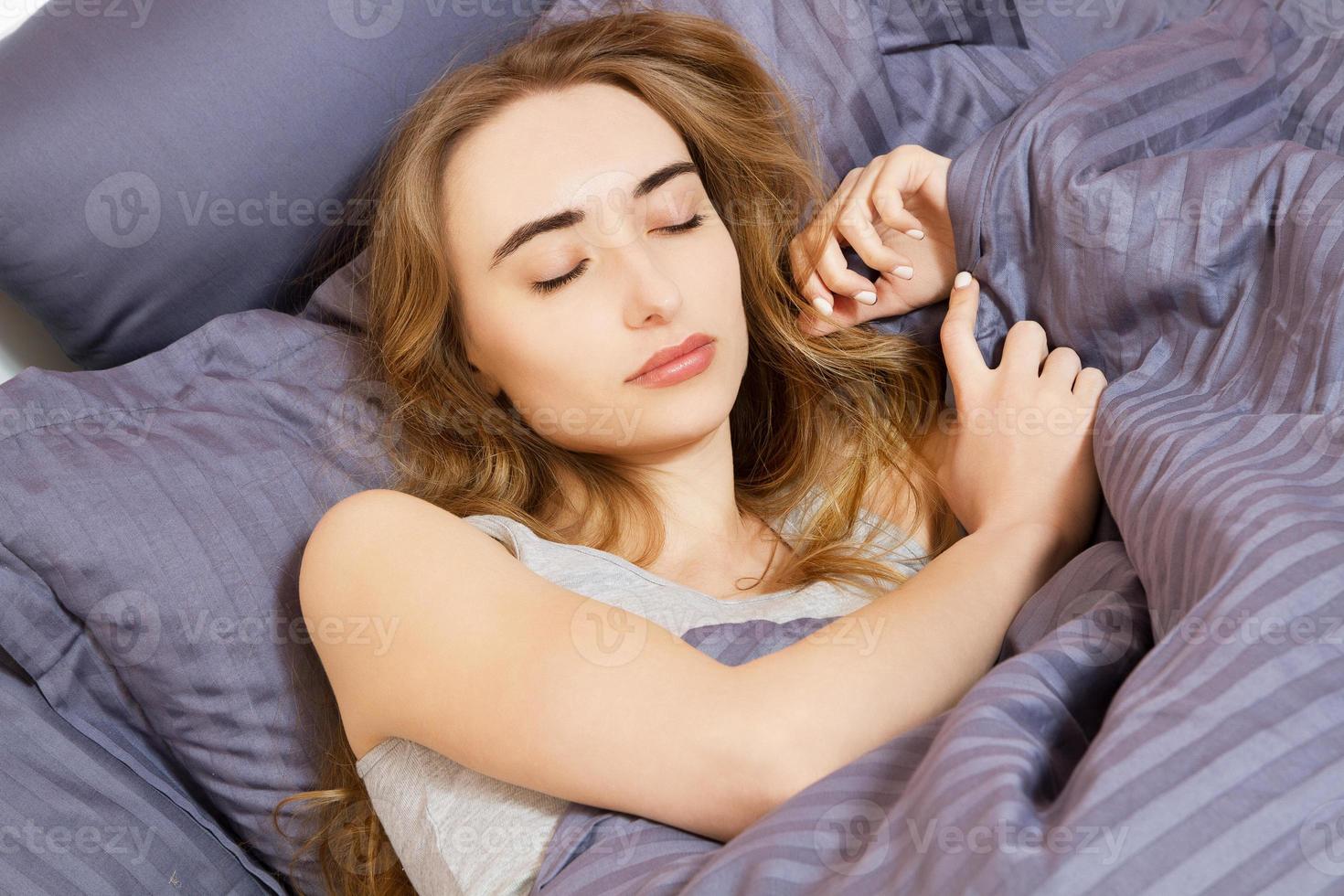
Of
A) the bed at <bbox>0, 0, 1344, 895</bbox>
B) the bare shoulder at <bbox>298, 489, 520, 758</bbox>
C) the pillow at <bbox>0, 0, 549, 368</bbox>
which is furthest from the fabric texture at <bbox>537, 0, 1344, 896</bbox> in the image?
the pillow at <bbox>0, 0, 549, 368</bbox>

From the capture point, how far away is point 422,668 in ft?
3.33

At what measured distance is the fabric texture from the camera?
707 mm

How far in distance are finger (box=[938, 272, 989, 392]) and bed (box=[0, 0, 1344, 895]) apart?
3cm

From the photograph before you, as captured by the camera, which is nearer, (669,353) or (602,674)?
(602,674)

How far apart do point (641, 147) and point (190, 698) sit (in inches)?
30.8

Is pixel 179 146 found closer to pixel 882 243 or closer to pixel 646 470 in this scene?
pixel 646 470

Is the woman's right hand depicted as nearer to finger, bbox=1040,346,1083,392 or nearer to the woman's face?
finger, bbox=1040,346,1083,392

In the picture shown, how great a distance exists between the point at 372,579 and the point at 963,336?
2.37 feet

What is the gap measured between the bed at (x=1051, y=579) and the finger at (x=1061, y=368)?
32 millimetres

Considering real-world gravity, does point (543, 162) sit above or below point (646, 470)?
above

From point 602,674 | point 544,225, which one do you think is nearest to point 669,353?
point 544,225

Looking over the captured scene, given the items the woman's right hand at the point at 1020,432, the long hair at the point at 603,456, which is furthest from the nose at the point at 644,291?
the woman's right hand at the point at 1020,432

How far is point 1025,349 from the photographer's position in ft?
4.26

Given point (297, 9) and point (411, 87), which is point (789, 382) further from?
point (297, 9)
